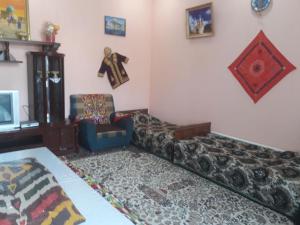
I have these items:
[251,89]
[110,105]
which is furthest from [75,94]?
[251,89]

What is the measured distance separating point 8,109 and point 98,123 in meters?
1.39

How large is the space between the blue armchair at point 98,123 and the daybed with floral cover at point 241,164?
0.39m

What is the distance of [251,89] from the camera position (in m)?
3.28

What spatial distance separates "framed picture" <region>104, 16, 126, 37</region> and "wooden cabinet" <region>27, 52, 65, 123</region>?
105 cm

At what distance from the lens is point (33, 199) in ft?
4.88

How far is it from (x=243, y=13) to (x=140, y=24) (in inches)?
78.5

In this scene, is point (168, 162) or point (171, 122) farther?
point (171, 122)

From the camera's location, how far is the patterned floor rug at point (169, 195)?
7.42ft

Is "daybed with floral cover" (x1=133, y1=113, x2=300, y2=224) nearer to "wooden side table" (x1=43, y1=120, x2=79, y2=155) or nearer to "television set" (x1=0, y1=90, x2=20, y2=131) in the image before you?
"wooden side table" (x1=43, y1=120, x2=79, y2=155)

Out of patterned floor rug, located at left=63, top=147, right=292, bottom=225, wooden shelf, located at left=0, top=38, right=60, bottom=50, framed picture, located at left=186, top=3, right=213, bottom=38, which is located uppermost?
framed picture, located at left=186, top=3, right=213, bottom=38

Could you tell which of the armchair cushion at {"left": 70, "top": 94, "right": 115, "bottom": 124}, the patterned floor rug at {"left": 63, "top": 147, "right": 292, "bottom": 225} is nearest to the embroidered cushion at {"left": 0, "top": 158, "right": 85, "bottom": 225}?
the patterned floor rug at {"left": 63, "top": 147, "right": 292, "bottom": 225}

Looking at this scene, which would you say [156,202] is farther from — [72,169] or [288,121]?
[288,121]

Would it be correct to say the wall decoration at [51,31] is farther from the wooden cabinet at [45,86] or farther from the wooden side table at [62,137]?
the wooden side table at [62,137]

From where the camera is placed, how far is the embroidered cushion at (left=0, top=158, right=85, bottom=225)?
1.32 m
